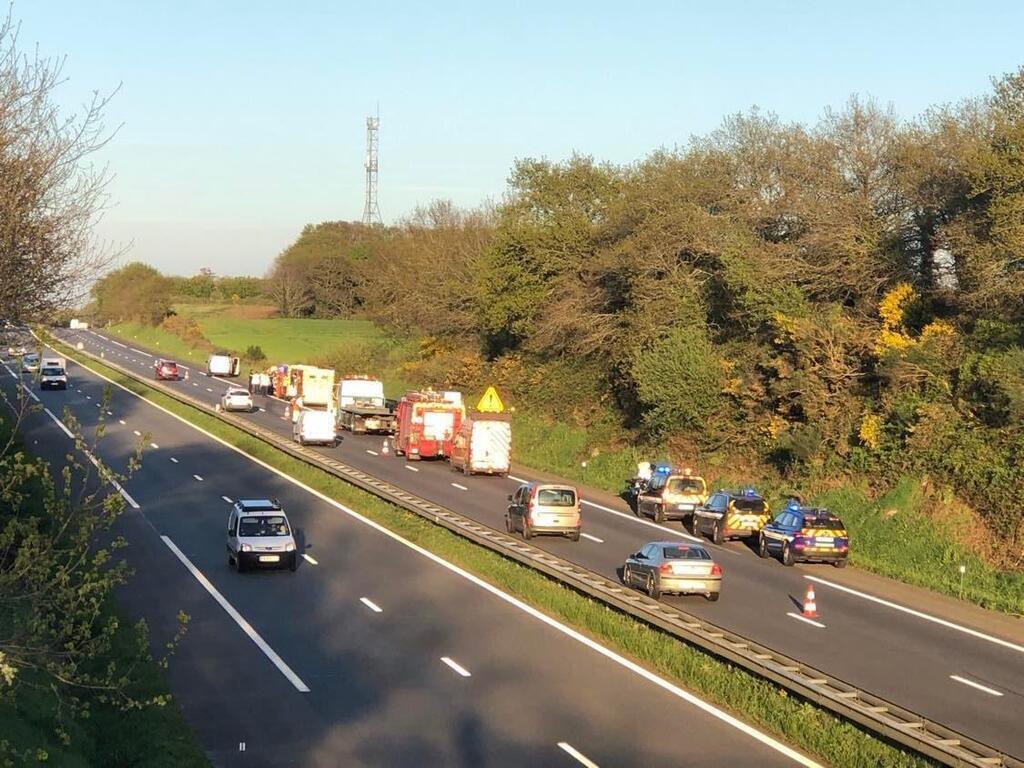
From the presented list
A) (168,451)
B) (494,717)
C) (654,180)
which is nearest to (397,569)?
(494,717)

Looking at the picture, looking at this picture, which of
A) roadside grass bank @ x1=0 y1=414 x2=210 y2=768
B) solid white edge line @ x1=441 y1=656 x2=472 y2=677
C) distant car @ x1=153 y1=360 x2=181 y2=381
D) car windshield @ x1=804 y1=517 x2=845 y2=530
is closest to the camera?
roadside grass bank @ x1=0 y1=414 x2=210 y2=768

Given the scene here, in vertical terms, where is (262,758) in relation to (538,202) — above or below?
below

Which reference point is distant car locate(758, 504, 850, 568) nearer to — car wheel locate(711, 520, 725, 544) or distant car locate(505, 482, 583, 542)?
car wheel locate(711, 520, 725, 544)

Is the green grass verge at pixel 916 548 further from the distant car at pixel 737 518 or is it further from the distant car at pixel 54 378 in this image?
the distant car at pixel 54 378

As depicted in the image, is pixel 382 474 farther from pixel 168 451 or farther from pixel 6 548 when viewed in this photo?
pixel 6 548

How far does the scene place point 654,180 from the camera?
60.9 meters

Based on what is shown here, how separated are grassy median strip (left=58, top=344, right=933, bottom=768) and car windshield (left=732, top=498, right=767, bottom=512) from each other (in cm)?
874

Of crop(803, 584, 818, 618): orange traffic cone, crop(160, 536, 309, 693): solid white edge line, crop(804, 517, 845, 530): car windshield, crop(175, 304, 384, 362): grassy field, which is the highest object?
crop(175, 304, 384, 362): grassy field

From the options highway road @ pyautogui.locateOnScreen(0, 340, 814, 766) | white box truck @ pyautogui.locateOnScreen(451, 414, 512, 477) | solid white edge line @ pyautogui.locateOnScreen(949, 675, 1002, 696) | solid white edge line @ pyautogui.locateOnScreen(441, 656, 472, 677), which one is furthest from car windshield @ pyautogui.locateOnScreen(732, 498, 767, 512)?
solid white edge line @ pyautogui.locateOnScreen(441, 656, 472, 677)

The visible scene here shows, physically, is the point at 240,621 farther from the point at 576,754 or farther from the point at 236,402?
the point at 236,402

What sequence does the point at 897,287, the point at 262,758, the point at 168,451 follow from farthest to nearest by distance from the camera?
the point at 168,451 < the point at 897,287 < the point at 262,758

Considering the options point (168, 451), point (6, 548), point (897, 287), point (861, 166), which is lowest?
point (168, 451)

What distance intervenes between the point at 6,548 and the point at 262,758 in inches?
309

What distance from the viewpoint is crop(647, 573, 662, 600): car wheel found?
2706cm
